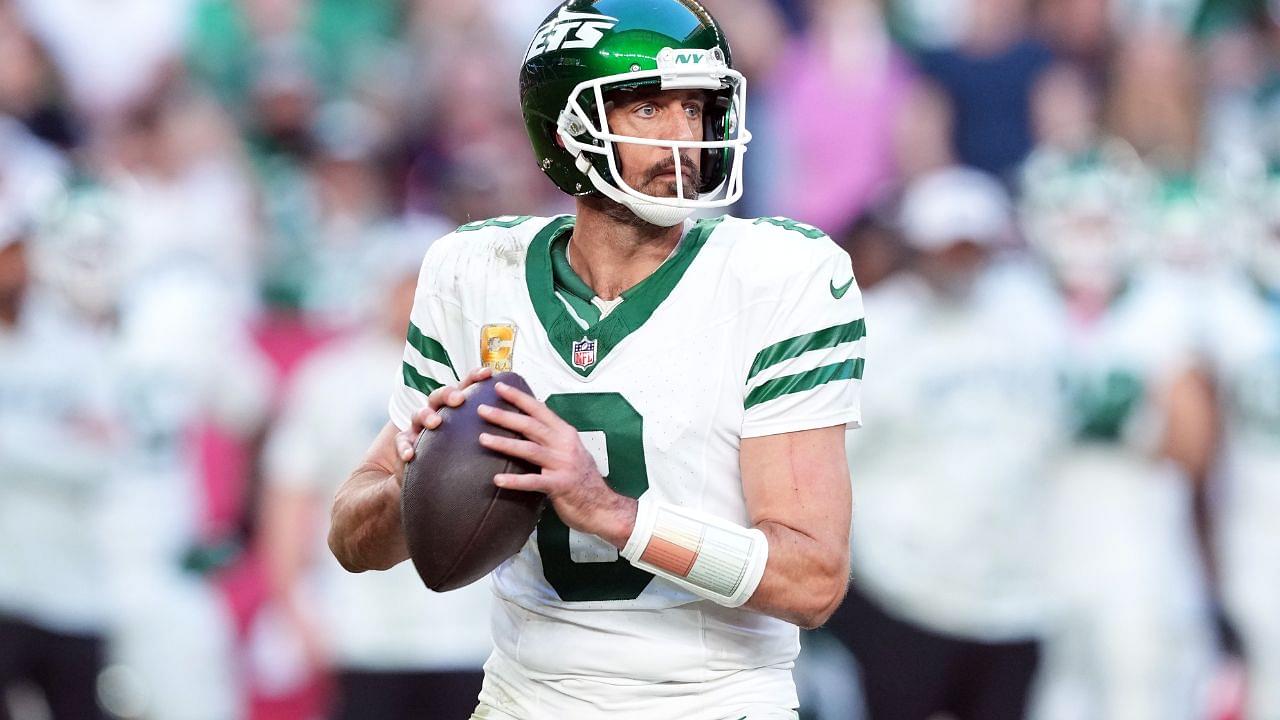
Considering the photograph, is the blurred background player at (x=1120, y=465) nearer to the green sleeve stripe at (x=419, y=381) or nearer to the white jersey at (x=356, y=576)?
the white jersey at (x=356, y=576)

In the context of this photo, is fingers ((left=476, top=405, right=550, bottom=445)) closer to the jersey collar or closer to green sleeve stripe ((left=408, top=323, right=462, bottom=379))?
the jersey collar

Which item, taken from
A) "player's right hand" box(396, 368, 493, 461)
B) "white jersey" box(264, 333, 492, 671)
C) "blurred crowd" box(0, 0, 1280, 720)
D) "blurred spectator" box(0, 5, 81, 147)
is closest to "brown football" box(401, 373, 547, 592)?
"player's right hand" box(396, 368, 493, 461)

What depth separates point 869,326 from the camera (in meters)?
5.49

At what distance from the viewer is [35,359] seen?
221 inches

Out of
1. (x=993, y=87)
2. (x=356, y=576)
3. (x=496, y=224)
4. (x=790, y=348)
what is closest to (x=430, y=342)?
(x=496, y=224)

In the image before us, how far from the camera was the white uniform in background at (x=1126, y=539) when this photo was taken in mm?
5449

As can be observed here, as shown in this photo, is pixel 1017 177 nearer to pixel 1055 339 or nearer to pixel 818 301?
pixel 1055 339

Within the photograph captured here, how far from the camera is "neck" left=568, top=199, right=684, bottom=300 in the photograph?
7.81 feet

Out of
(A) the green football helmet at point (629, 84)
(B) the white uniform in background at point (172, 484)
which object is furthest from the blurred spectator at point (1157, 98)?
(A) the green football helmet at point (629, 84)

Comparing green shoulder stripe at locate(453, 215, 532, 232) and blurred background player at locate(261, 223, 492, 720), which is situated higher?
green shoulder stripe at locate(453, 215, 532, 232)

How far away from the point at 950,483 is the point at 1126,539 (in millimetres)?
627

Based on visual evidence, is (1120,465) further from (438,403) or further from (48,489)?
(438,403)

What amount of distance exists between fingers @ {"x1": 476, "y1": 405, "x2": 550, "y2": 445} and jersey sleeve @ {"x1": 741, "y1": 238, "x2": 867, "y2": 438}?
1.07 ft

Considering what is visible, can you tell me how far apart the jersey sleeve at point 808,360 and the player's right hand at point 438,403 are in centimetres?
37
